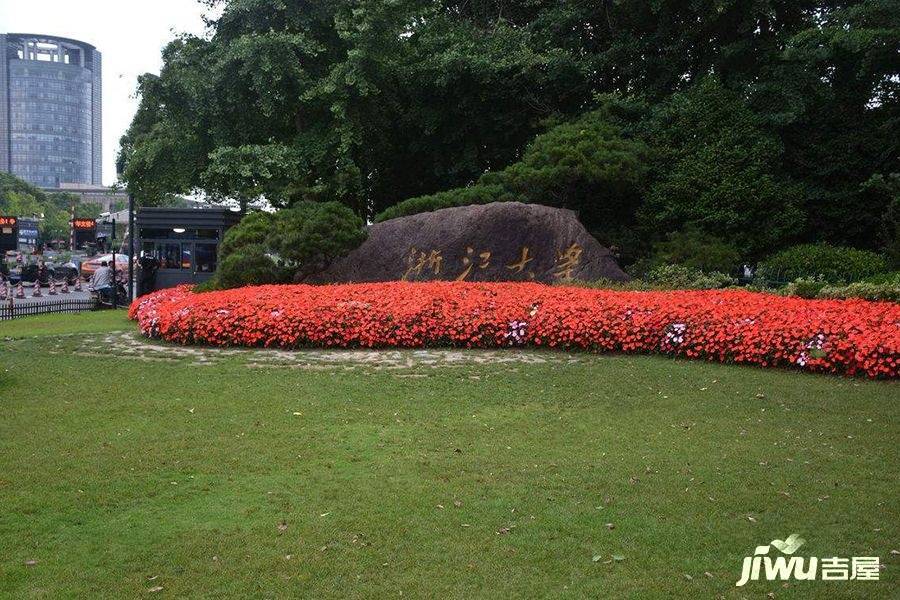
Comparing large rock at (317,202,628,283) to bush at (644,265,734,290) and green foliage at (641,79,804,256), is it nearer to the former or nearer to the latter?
bush at (644,265,734,290)

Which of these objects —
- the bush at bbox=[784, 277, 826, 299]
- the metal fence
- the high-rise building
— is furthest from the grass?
the high-rise building

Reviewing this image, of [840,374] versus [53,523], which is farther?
[840,374]

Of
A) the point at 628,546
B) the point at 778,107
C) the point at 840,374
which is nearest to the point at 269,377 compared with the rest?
the point at 628,546

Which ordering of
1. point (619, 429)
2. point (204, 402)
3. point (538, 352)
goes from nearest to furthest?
point (619, 429)
point (204, 402)
point (538, 352)

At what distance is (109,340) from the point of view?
10.6 metres

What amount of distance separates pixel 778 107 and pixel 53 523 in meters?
16.0

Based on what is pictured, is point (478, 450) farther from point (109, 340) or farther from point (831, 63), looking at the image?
point (831, 63)

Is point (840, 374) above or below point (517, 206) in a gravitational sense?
below

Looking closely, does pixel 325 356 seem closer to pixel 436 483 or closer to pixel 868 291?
pixel 436 483

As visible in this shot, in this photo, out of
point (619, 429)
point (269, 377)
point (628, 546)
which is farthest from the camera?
point (269, 377)

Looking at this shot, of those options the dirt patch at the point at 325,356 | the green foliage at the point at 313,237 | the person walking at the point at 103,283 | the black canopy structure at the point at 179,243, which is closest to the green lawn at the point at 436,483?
the dirt patch at the point at 325,356

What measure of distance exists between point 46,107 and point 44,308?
9253 cm

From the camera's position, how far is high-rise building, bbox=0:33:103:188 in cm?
9300

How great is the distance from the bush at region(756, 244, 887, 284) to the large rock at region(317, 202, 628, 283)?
9.38 feet
